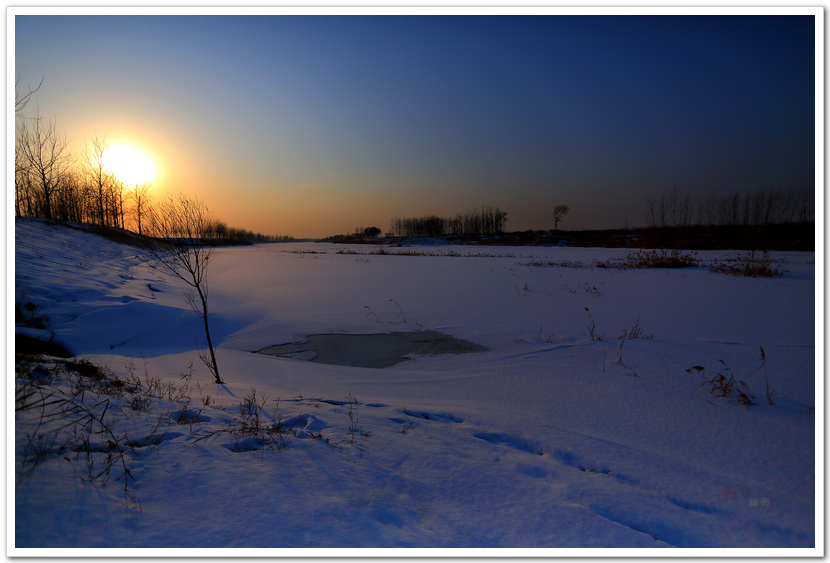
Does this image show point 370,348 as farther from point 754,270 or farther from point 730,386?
point 754,270

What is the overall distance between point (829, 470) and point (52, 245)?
17.9 metres

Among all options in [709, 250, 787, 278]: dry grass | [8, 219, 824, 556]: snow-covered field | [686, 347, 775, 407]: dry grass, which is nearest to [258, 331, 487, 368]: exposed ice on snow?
[8, 219, 824, 556]: snow-covered field

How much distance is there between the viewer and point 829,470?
8.08ft

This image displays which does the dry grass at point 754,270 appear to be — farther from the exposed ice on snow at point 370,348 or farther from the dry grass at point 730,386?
the exposed ice on snow at point 370,348

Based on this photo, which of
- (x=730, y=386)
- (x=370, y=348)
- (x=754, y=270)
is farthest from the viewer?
(x=754, y=270)

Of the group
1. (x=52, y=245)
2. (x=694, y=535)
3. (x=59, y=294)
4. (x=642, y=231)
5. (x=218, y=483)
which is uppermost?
(x=642, y=231)

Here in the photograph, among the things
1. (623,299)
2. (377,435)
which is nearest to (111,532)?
(377,435)

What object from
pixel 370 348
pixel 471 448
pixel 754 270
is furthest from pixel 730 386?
pixel 754 270

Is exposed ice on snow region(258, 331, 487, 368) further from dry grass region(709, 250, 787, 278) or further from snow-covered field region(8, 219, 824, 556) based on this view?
dry grass region(709, 250, 787, 278)

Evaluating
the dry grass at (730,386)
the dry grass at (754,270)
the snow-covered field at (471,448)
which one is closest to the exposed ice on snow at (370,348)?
the snow-covered field at (471,448)

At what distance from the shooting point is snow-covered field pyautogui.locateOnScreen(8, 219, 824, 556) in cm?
181

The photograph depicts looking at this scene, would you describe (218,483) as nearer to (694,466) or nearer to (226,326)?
(694,466)

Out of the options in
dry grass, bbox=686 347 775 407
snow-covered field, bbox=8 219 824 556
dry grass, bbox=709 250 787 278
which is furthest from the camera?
dry grass, bbox=709 250 787 278

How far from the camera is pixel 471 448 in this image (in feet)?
9.14
